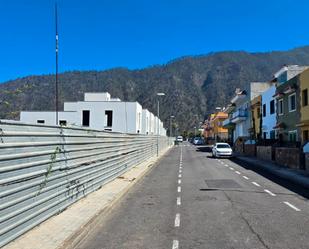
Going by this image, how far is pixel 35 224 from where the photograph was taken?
8.29 metres

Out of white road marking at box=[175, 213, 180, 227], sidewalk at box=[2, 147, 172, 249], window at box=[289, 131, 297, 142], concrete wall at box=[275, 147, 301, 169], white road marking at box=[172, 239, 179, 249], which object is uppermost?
window at box=[289, 131, 297, 142]

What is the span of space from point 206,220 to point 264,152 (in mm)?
25730

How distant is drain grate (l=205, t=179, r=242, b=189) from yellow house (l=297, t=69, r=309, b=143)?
16324 mm

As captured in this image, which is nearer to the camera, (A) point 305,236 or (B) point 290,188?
(A) point 305,236

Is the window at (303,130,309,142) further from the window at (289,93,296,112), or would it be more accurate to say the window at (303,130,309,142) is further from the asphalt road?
the asphalt road


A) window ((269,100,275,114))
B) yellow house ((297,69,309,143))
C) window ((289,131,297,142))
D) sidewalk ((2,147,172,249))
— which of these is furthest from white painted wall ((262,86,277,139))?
sidewalk ((2,147,172,249))

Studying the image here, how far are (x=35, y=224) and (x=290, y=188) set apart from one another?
35.7 feet

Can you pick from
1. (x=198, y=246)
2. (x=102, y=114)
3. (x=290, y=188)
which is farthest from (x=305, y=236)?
(x=102, y=114)

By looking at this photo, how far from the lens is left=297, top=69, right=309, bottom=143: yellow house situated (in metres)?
32.6

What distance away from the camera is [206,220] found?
9.72 meters

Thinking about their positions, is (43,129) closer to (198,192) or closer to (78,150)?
(78,150)

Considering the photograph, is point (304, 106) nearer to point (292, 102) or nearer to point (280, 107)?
point (292, 102)

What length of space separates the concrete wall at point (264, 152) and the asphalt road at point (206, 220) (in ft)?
54.0

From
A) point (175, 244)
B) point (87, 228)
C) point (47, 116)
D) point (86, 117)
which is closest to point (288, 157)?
point (87, 228)
